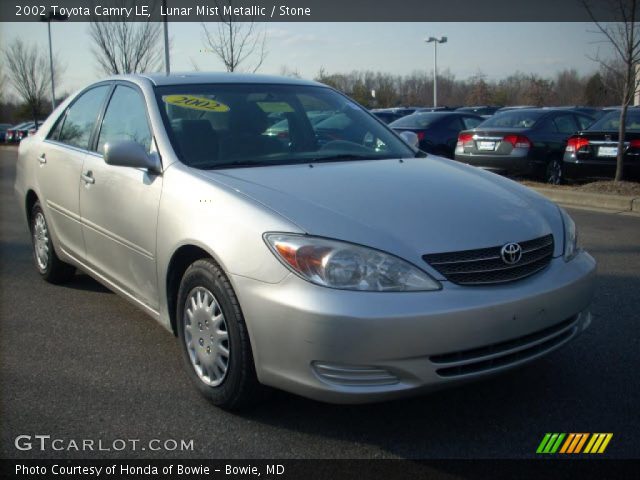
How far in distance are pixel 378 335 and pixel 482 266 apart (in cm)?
60

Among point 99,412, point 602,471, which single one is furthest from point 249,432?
point 602,471

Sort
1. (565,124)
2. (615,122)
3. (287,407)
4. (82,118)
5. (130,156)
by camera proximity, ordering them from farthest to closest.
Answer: (565,124)
(615,122)
(82,118)
(130,156)
(287,407)

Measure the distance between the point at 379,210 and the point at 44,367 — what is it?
2199 mm

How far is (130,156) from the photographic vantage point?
358 centimetres

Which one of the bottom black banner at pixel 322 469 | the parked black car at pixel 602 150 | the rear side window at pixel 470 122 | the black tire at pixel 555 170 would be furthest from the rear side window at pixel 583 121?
the bottom black banner at pixel 322 469

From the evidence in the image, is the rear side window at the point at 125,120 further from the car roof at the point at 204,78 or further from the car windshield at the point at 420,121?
the car windshield at the point at 420,121

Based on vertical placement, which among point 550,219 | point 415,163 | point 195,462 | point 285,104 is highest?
point 285,104

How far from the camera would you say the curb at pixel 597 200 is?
9.19m

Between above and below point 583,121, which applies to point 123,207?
below

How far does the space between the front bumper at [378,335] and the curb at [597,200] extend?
7099 millimetres

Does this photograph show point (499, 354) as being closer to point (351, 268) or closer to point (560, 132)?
point (351, 268)

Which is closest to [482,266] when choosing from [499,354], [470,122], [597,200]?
[499,354]

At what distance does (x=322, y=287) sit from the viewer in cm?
269

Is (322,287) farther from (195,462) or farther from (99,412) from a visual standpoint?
(99,412)
